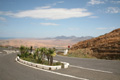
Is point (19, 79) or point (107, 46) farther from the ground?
point (107, 46)

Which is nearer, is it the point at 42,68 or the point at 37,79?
the point at 37,79

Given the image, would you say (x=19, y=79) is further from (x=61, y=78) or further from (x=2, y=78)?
(x=61, y=78)

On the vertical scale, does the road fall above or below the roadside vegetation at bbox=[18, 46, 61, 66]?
below

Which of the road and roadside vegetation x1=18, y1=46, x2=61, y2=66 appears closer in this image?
the road

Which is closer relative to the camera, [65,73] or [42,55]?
[65,73]

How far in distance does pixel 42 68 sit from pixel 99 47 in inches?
580

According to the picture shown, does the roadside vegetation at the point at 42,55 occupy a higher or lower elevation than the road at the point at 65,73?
higher

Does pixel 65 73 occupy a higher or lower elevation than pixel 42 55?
lower

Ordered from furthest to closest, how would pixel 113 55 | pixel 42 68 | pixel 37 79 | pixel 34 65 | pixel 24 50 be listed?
1. pixel 24 50
2. pixel 113 55
3. pixel 34 65
4. pixel 42 68
5. pixel 37 79

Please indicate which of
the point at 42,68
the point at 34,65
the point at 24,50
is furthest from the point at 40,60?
the point at 24,50

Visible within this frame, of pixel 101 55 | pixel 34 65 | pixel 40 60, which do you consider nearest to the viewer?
pixel 34 65

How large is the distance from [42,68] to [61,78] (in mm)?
4047

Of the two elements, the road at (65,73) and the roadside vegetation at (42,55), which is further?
the roadside vegetation at (42,55)

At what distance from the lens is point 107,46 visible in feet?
74.8
